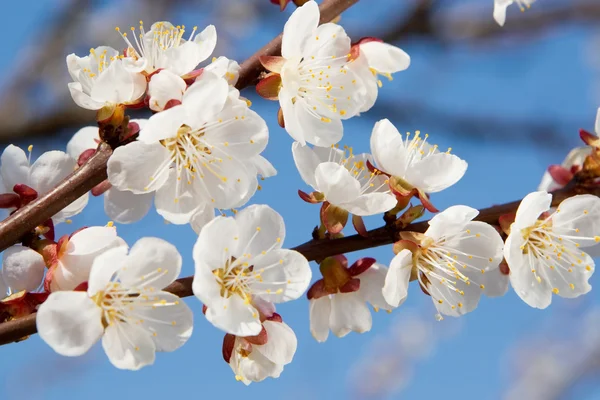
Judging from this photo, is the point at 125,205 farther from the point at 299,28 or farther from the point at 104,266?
the point at 299,28

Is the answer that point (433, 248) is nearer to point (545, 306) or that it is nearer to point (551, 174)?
point (545, 306)

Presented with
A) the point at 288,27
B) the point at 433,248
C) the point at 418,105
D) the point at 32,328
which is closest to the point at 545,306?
the point at 433,248

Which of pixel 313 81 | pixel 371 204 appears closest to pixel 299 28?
pixel 313 81

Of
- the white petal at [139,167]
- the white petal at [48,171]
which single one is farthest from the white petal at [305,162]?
the white petal at [48,171]

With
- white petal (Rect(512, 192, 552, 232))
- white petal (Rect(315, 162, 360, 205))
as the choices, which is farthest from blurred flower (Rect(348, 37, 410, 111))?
white petal (Rect(512, 192, 552, 232))

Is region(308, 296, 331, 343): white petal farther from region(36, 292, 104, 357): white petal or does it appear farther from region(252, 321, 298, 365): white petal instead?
region(36, 292, 104, 357): white petal

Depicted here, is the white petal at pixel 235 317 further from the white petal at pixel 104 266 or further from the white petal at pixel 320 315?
the white petal at pixel 320 315
